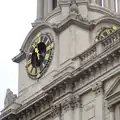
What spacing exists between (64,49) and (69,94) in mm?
3857

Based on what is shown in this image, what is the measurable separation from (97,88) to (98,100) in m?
0.62

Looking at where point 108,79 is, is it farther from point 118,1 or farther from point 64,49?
point 118,1

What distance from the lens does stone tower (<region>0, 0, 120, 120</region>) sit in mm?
35000

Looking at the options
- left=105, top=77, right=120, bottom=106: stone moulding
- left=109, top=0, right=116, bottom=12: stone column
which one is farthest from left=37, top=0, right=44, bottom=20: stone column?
left=105, top=77, right=120, bottom=106: stone moulding

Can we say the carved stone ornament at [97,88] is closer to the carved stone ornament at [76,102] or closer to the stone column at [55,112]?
the carved stone ornament at [76,102]

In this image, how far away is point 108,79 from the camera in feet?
114

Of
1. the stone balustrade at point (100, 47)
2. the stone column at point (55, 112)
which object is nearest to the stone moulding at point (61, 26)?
the stone balustrade at point (100, 47)

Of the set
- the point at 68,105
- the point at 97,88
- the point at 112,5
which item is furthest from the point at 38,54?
the point at 97,88

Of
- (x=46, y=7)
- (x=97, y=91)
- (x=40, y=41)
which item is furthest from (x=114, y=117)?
(x=46, y=7)

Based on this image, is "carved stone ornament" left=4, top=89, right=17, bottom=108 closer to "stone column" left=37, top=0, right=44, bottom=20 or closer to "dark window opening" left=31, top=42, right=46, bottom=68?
"dark window opening" left=31, top=42, right=46, bottom=68

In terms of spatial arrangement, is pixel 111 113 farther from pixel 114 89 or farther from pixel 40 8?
pixel 40 8

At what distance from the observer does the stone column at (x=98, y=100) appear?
34688 mm

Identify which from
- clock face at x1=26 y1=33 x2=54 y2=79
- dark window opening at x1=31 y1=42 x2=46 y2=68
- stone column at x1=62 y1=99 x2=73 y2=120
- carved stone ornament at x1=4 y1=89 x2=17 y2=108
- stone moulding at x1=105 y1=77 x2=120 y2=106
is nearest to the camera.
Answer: stone moulding at x1=105 y1=77 x2=120 y2=106

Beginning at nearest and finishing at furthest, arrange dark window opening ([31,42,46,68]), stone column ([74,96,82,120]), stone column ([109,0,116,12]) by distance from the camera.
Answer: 1. stone column ([74,96,82,120])
2. dark window opening ([31,42,46,68])
3. stone column ([109,0,116,12])
